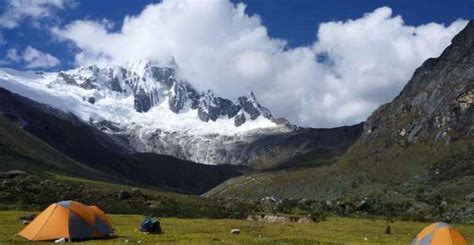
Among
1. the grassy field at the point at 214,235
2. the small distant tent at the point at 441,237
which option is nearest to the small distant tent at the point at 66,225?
the grassy field at the point at 214,235

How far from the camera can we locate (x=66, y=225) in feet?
132

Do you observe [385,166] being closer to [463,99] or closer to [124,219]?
[463,99]

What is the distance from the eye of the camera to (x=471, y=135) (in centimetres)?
18000

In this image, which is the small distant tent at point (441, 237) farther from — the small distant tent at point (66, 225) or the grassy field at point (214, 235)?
the small distant tent at point (66, 225)

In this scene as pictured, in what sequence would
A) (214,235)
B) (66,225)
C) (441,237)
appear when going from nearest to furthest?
(441,237), (66,225), (214,235)

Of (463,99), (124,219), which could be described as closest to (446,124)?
(463,99)

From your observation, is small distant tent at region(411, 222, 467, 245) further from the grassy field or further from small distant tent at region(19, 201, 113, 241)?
small distant tent at region(19, 201, 113, 241)

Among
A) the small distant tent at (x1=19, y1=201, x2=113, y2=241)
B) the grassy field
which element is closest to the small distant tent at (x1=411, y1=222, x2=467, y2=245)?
the grassy field

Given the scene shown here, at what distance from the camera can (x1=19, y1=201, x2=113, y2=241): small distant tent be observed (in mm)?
40031

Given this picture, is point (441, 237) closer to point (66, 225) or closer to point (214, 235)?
point (214, 235)

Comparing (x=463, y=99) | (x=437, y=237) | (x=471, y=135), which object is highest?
(x=463, y=99)

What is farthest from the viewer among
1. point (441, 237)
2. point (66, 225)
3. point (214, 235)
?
point (214, 235)

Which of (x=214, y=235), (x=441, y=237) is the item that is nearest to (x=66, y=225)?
(x=214, y=235)

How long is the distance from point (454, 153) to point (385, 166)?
30.8 metres
